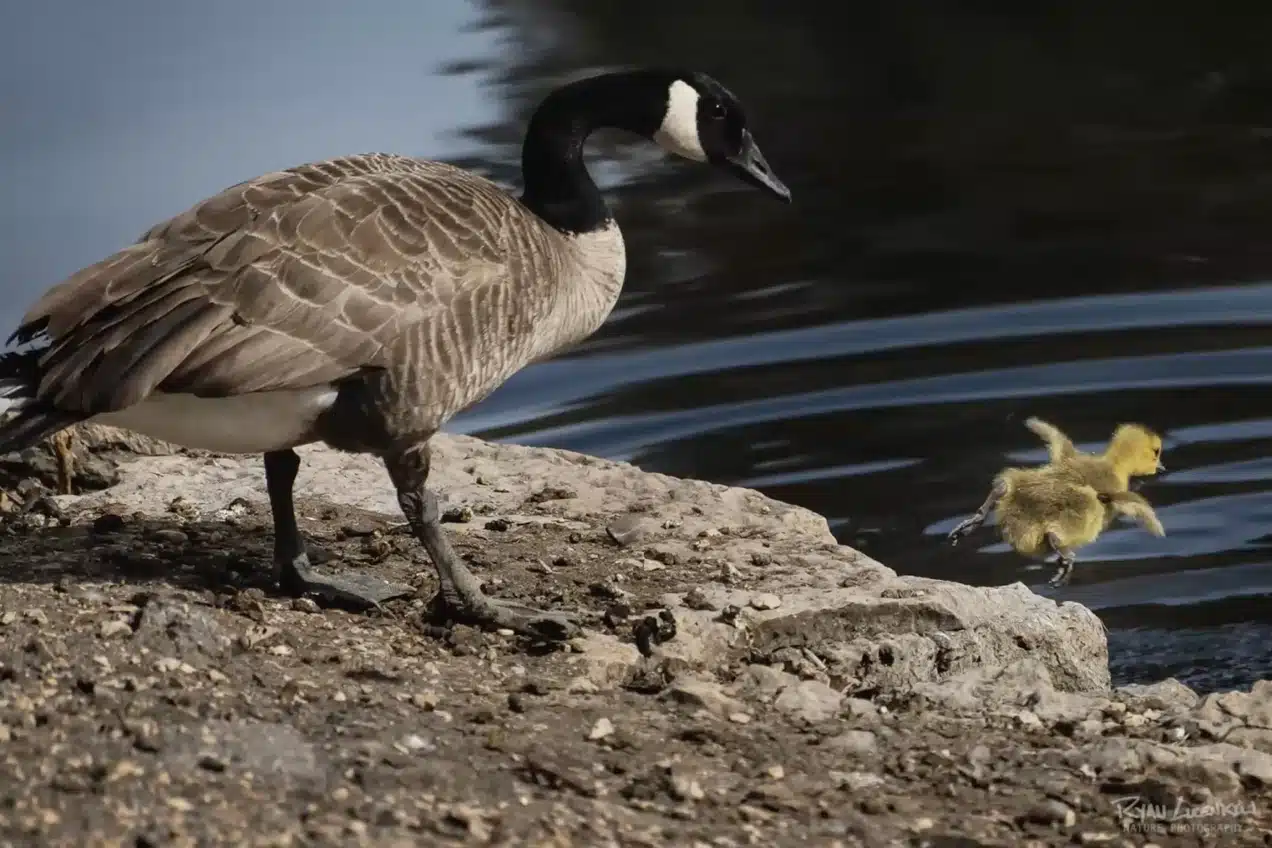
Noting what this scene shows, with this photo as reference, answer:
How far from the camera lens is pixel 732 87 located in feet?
48.2

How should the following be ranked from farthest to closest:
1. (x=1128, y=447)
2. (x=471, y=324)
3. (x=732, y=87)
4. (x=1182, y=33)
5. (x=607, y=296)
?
(x=1182, y=33) → (x=732, y=87) → (x=1128, y=447) → (x=607, y=296) → (x=471, y=324)

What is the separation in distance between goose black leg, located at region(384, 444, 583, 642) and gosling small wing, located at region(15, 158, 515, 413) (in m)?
0.38

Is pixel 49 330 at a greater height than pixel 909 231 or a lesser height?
greater

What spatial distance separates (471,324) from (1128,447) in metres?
3.15

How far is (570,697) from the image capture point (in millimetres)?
4883

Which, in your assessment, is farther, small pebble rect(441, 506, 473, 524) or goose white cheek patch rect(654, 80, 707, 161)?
small pebble rect(441, 506, 473, 524)

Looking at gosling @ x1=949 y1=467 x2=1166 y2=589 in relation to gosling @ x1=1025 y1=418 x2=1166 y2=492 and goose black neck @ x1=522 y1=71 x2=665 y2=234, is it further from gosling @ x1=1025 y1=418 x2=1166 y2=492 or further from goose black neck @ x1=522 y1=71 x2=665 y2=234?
goose black neck @ x1=522 y1=71 x2=665 y2=234

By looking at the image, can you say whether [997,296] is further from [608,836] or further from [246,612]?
[608,836]

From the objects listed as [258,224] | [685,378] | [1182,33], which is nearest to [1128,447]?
[685,378]

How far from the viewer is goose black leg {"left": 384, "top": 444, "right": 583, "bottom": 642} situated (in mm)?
5465

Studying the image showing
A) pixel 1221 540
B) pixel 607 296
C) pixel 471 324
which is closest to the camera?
pixel 471 324

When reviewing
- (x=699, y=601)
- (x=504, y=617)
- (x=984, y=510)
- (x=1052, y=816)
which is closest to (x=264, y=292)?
(x=504, y=617)

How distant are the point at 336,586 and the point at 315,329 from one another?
0.88m

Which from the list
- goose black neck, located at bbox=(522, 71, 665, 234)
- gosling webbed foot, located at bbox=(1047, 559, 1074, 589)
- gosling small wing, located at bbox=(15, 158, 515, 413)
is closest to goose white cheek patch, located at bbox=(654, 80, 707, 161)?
goose black neck, located at bbox=(522, 71, 665, 234)
